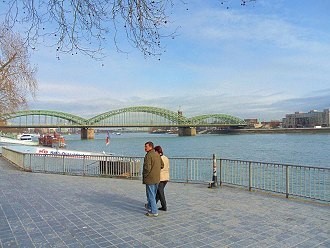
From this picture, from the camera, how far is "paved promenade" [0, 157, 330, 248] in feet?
20.1

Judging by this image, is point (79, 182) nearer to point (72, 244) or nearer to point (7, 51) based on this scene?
point (72, 244)

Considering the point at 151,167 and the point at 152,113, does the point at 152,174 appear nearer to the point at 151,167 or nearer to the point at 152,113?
the point at 151,167

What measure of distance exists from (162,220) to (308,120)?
165304mm

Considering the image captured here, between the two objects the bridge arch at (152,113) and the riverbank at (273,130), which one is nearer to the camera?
the riverbank at (273,130)

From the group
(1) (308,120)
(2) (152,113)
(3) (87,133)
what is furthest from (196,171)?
(1) (308,120)

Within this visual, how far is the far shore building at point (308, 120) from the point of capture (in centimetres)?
15015

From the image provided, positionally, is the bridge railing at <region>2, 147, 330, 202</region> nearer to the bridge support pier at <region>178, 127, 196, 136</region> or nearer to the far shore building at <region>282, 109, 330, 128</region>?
the bridge support pier at <region>178, 127, 196, 136</region>

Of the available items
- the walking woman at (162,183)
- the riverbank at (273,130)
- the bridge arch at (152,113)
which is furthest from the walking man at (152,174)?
the riverbank at (273,130)

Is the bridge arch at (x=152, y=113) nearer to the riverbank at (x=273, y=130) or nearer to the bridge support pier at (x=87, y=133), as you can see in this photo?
the bridge support pier at (x=87, y=133)

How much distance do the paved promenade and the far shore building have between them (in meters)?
150

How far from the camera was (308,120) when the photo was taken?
158 m

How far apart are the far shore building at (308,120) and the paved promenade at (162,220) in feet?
493

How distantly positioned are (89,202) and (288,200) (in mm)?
6025

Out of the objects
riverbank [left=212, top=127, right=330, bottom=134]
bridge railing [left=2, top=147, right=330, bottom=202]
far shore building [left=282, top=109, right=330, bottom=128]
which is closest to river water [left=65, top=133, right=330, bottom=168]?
bridge railing [left=2, top=147, right=330, bottom=202]
